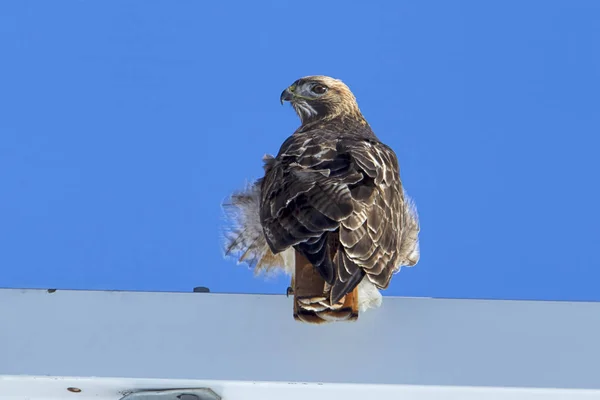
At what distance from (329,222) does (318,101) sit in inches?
106

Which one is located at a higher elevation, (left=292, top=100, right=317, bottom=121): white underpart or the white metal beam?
(left=292, top=100, right=317, bottom=121): white underpart

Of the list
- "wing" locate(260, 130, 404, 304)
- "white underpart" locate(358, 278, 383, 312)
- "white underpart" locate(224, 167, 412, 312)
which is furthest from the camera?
"white underpart" locate(224, 167, 412, 312)

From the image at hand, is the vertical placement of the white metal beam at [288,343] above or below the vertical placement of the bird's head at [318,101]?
below

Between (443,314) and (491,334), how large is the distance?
16cm

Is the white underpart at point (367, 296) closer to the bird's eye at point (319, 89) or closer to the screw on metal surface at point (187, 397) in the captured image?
the screw on metal surface at point (187, 397)

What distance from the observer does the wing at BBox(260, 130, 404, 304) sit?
3.25m

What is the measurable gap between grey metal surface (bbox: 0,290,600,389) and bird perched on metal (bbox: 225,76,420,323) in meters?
0.16

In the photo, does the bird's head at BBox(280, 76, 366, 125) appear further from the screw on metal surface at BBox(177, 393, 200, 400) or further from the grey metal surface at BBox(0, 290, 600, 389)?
the screw on metal surface at BBox(177, 393, 200, 400)

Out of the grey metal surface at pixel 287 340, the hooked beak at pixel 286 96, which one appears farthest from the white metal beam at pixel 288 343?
the hooked beak at pixel 286 96

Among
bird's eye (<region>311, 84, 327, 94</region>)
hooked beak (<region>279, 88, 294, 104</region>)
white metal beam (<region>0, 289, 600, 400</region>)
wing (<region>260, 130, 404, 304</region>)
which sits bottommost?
white metal beam (<region>0, 289, 600, 400</region>)

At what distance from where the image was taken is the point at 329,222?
10.7ft

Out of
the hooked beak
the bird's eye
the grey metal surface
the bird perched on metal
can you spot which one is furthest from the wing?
the bird's eye

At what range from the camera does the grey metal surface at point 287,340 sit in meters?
2.77

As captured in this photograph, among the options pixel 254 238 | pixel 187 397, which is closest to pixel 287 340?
pixel 187 397
